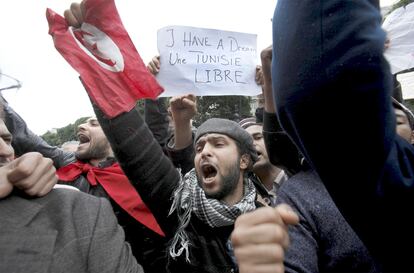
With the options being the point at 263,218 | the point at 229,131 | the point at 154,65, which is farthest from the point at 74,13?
the point at 263,218

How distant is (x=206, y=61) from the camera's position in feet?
8.74

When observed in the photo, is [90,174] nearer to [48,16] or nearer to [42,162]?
[48,16]

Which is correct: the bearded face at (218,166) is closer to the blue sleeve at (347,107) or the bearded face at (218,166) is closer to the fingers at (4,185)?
the fingers at (4,185)

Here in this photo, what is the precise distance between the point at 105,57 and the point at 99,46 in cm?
7

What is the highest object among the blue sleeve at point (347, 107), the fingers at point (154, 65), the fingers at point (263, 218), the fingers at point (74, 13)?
the fingers at point (74, 13)

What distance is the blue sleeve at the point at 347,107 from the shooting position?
53cm

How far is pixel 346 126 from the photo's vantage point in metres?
0.54

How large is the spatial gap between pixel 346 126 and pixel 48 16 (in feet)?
6.18

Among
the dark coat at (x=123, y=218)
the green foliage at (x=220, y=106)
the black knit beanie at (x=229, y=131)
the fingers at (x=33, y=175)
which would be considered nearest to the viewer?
the fingers at (x=33, y=175)

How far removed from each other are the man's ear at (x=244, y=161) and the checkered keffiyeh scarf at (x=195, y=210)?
1.39 feet

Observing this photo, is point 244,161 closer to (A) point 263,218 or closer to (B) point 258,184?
(B) point 258,184

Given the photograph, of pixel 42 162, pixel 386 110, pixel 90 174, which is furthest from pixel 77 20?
pixel 386 110

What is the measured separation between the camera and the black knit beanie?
8.80ft

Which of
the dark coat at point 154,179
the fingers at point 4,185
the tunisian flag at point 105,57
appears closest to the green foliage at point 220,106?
the tunisian flag at point 105,57
